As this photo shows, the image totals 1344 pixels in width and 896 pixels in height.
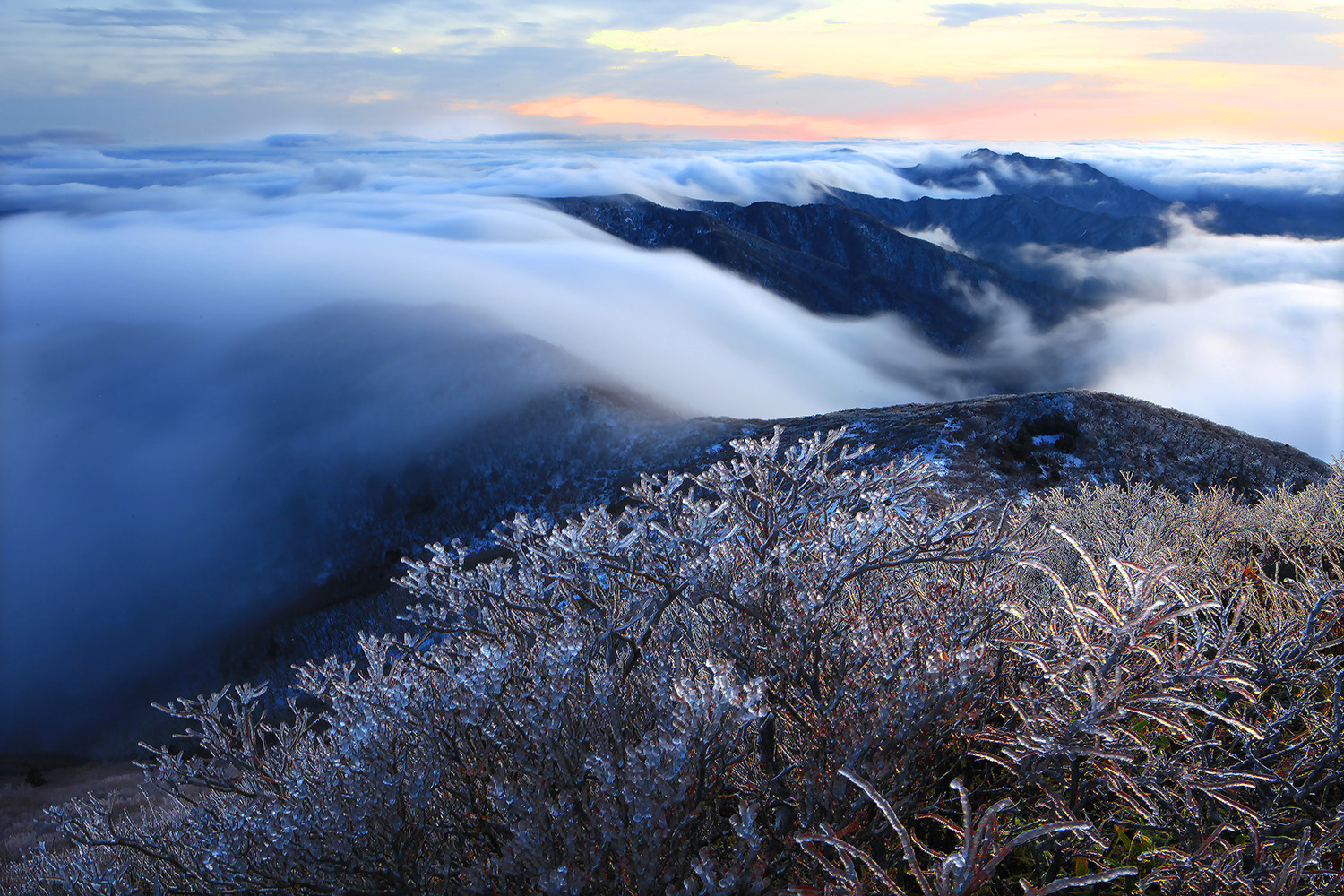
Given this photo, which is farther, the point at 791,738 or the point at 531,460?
the point at 531,460

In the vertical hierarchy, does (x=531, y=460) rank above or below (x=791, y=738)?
below

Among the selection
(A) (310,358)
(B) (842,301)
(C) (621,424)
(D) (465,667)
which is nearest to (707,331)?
(B) (842,301)

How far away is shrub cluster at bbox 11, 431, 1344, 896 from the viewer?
298 centimetres

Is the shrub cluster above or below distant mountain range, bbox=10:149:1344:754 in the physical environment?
above

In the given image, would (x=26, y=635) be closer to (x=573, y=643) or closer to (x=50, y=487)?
(x=50, y=487)

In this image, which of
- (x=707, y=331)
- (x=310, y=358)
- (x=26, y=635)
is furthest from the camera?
(x=707, y=331)

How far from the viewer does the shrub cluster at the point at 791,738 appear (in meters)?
2.98

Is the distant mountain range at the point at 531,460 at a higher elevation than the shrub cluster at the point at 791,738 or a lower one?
lower

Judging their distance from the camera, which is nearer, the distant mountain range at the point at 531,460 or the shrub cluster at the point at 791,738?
the shrub cluster at the point at 791,738

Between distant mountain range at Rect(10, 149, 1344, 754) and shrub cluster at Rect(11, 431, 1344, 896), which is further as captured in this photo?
distant mountain range at Rect(10, 149, 1344, 754)

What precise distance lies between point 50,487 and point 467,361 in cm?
5872

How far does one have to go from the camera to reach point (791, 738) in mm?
4012

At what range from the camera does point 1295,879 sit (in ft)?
7.70

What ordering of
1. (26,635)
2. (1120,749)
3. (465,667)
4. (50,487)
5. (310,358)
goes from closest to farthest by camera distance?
(1120,749) → (465,667) → (26,635) → (50,487) → (310,358)
